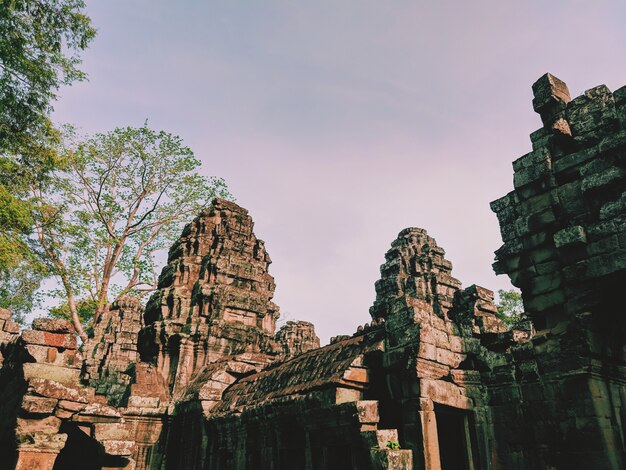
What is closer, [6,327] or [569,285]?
[569,285]

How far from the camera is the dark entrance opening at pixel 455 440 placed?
21.5 feet

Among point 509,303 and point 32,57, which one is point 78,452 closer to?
point 32,57

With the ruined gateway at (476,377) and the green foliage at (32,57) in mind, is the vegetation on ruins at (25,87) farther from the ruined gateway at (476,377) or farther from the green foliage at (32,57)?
the ruined gateway at (476,377)

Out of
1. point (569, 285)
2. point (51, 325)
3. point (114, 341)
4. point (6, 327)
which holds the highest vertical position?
point (114, 341)

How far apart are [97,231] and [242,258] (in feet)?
36.7

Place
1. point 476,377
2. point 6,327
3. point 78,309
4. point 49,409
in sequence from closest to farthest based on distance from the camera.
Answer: point 49,409 → point 476,377 → point 6,327 → point 78,309

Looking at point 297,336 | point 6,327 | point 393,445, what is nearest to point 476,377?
point 393,445

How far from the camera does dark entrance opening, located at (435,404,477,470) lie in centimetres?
657

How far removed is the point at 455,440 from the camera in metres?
7.00

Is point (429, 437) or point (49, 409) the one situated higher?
point (49, 409)

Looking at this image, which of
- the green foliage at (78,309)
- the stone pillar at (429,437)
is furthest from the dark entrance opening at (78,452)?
the green foliage at (78,309)

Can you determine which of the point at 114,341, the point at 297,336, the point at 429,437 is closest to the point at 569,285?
the point at 429,437

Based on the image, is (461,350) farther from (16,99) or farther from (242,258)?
(16,99)

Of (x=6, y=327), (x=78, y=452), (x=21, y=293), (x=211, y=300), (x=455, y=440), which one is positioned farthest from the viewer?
(x=21, y=293)
